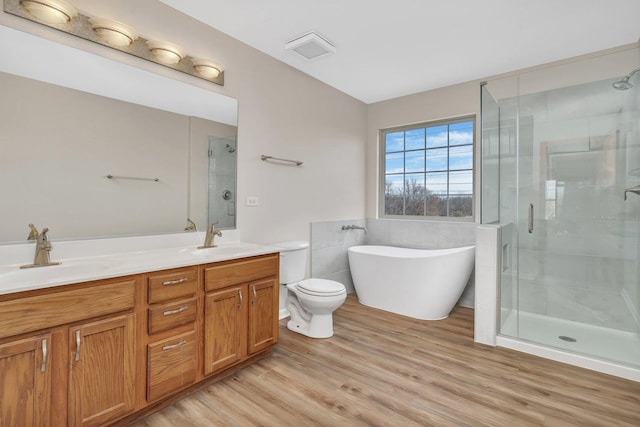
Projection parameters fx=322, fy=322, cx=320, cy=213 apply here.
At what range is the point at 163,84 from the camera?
2285 mm

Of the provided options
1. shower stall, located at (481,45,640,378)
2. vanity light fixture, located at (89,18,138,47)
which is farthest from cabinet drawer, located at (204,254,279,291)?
shower stall, located at (481,45,640,378)

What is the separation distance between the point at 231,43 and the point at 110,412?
2.66 m

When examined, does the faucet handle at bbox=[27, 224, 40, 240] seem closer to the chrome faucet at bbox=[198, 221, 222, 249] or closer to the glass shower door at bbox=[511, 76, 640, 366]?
the chrome faucet at bbox=[198, 221, 222, 249]

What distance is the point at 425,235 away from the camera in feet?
12.8

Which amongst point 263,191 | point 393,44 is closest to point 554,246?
point 393,44

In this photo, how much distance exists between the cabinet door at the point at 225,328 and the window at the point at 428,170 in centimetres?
271

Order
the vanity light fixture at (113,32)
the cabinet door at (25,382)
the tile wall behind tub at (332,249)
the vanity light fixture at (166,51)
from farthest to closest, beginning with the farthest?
the tile wall behind tub at (332,249), the vanity light fixture at (166,51), the vanity light fixture at (113,32), the cabinet door at (25,382)

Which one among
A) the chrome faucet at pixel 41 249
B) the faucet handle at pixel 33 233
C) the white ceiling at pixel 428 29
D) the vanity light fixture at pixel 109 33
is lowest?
the chrome faucet at pixel 41 249

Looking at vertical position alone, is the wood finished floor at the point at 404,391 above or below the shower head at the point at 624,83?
below

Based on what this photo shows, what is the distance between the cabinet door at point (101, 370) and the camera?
4.70 feet

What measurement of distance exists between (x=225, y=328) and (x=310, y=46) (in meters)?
2.34

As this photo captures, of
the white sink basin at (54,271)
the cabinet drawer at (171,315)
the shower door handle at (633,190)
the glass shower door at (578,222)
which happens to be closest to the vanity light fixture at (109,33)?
the white sink basin at (54,271)

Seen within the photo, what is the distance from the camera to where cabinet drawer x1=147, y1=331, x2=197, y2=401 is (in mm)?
1692

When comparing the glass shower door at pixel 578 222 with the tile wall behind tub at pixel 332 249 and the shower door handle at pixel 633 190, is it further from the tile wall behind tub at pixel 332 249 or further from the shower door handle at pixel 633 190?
the tile wall behind tub at pixel 332 249
